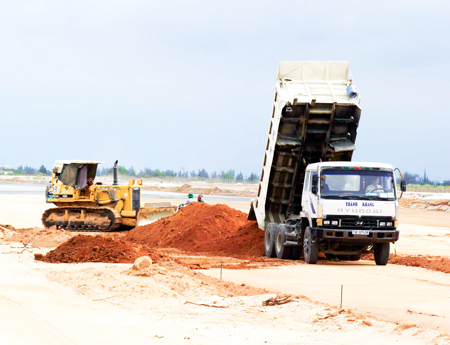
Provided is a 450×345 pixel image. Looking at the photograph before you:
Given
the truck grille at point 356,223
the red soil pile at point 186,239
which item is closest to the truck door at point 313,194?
the truck grille at point 356,223

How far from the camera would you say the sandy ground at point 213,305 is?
337 inches

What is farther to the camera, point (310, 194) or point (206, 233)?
point (206, 233)

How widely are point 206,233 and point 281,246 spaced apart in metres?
5.69

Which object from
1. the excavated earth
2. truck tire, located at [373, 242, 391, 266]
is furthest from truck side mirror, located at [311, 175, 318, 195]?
truck tire, located at [373, 242, 391, 266]

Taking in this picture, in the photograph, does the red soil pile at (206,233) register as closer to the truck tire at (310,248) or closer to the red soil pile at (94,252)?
the truck tire at (310,248)

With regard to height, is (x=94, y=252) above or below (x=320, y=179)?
below

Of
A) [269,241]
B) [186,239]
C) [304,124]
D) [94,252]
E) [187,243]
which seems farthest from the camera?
[186,239]

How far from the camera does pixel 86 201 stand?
28.7m

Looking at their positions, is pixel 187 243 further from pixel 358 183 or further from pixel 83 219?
pixel 358 183

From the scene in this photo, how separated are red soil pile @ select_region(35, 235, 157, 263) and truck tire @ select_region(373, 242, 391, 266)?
6131mm

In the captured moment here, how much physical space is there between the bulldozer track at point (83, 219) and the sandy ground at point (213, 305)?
10959mm

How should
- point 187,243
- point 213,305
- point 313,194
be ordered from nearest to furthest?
1. point 213,305
2. point 313,194
3. point 187,243

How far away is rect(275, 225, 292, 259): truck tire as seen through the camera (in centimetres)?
1881

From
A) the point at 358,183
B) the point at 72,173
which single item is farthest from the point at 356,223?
the point at 72,173
